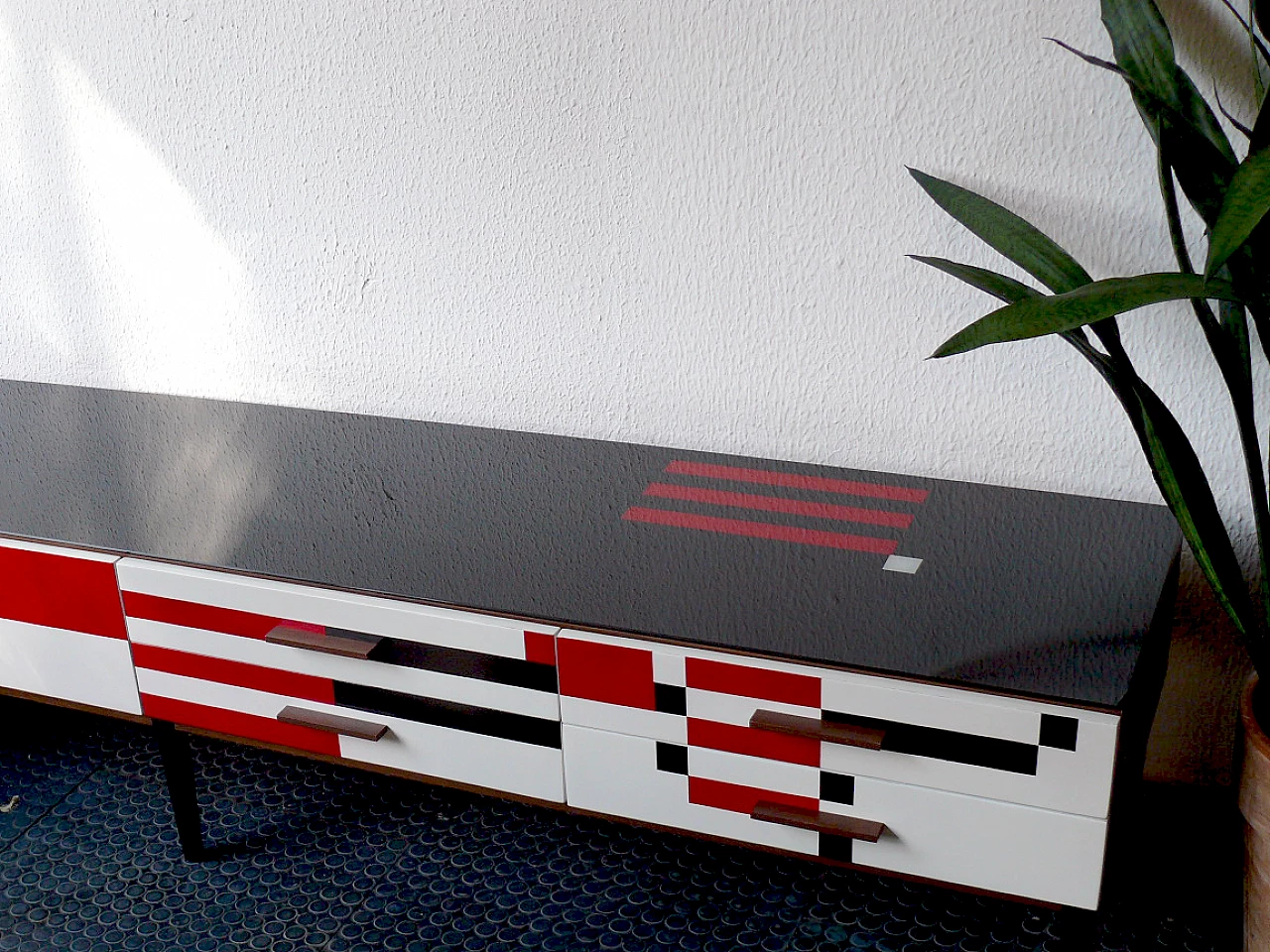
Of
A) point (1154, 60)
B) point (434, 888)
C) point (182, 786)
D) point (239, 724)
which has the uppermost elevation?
point (1154, 60)

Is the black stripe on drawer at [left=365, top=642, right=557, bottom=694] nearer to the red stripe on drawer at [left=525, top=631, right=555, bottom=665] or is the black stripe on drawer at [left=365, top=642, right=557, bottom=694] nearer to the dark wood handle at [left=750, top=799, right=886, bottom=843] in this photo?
the red stripe on drawer at [left=525, top=631, right=555, bottom=665]

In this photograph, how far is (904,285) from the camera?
1.42 metres

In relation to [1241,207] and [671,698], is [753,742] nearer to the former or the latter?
[671,698]

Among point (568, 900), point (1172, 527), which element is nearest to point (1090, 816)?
point (1172, 527)

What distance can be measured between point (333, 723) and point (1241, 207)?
96 centimetres

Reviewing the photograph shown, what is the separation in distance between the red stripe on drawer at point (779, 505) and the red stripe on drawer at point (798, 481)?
39mm

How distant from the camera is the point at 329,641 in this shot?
4.17ft

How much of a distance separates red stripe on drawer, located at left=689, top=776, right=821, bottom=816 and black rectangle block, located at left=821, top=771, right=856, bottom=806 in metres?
0.02

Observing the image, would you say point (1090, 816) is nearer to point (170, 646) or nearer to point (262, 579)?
point (262, 579)

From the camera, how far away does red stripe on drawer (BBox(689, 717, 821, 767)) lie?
1135 millimetres

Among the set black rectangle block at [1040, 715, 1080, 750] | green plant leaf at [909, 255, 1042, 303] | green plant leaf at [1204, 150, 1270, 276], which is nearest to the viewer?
green plant leaf at [1204, 150, 1270, 276]

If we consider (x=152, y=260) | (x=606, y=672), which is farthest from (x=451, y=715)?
(x=152, y=260)

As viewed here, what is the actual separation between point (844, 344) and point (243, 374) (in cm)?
87

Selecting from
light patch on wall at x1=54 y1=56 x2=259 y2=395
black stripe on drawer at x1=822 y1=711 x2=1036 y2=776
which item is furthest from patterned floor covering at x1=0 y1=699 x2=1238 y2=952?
light patch on wall at x1=54 y1=56 x2=259 y2=395
